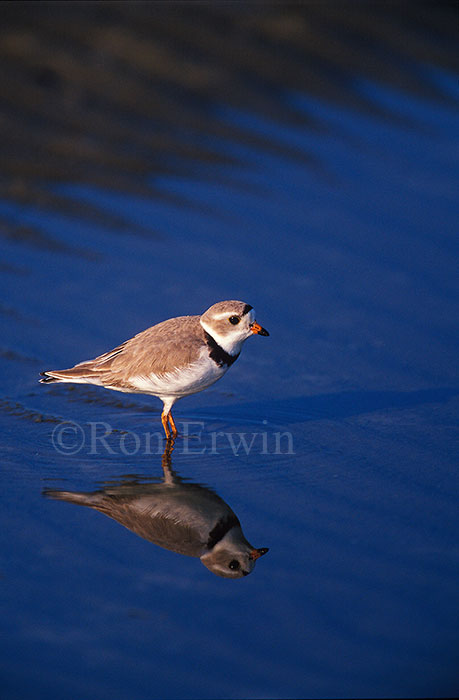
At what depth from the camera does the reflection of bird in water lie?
675 centimetres

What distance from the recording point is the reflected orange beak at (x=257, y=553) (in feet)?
22.0

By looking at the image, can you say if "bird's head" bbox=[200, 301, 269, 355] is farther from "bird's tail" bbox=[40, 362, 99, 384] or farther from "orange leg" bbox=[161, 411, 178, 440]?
"bird's tail" bbox=[40, 362, 99, 384]

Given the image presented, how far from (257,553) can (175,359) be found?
2388 millimetres

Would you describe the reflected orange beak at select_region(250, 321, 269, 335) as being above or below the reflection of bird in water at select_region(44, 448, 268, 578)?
above

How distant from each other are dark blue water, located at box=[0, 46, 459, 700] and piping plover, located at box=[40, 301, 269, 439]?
379 mm

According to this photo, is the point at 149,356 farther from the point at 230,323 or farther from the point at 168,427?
the point at 230,323

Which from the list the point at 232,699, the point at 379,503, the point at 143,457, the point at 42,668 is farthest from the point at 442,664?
the point at 143,457

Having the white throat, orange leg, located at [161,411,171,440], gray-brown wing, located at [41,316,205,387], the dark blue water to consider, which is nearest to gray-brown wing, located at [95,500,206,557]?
the dark blue water

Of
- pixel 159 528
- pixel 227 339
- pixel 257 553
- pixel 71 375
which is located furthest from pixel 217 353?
pixel 257 553

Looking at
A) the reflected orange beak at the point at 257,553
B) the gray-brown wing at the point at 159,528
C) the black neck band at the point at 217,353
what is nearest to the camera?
the reflected orange beak at the point at 257,553

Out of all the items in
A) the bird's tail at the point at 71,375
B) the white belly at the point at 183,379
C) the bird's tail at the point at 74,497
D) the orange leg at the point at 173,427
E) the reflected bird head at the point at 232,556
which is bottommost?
the reflected bird head at the point at 232,556

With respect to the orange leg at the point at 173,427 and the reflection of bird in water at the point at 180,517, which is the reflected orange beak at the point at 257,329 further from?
the reflection of bird in water at the point at 180,517

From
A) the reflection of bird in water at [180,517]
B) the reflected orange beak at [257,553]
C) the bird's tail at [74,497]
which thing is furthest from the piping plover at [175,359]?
the reflected orange beak at [257,553]

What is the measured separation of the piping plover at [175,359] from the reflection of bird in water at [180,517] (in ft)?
3.34
